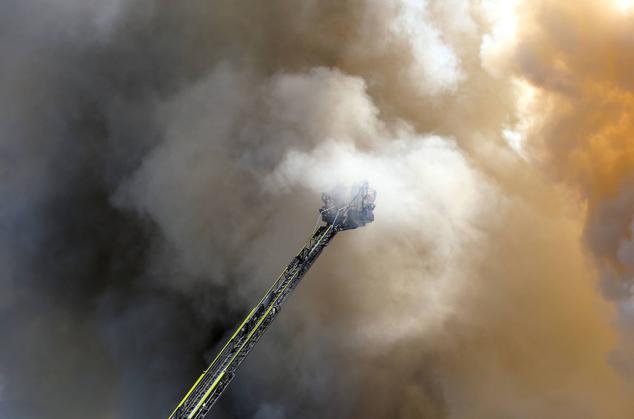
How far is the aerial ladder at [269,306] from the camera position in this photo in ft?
148

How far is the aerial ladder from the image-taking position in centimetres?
4512

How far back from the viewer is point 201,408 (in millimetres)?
44531

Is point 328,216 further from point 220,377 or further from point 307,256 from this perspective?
point 220,377

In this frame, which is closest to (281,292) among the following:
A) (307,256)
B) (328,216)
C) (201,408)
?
(307,256)

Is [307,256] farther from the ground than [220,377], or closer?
farther from the ground

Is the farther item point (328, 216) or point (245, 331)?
point (328, 216)

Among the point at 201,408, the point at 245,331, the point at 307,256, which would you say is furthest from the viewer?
the point at 307,256

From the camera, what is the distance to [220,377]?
46.2 meters

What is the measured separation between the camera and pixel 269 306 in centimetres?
5081

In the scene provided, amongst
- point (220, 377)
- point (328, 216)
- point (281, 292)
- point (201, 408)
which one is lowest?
point (201, 408)

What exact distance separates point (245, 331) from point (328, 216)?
15.6 meters

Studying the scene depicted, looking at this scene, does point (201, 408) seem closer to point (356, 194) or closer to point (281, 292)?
point (281, 292)

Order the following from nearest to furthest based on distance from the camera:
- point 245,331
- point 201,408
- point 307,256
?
point 201,408, point 245,331, point 307,256

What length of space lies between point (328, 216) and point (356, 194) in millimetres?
4082
